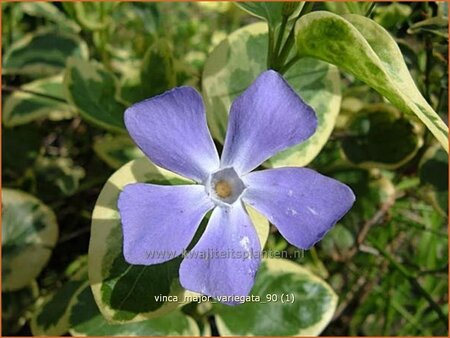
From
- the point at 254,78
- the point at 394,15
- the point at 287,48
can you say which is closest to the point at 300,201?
the point at 287,48

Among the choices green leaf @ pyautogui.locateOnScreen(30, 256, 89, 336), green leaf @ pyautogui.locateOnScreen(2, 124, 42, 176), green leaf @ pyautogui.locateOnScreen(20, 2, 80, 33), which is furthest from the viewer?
green leaf @ pyautogui.locateOnScreen(20, 2, 80, 33)

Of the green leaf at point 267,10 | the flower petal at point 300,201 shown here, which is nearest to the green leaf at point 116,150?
the green leaf at point 267,10

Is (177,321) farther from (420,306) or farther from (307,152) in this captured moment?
(420,306)

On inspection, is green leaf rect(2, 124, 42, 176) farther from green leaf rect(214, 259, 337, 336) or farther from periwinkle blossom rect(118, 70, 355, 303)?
periwinkle blossom rect(118, 70, 355, 303)

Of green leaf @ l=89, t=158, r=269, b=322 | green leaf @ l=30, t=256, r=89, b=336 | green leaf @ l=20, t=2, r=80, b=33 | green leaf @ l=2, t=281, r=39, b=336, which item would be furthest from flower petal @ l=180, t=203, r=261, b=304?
green leaf @ l=20, t=2, r=80, b=33

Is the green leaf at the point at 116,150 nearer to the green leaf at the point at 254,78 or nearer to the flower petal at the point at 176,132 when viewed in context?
the green leaf at the point at 254,78

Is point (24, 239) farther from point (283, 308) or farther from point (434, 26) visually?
point (434, 26)

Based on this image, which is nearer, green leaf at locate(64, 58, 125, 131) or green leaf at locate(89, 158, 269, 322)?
green leaf at locate(89, 158, 269, 322)
